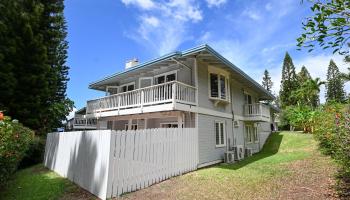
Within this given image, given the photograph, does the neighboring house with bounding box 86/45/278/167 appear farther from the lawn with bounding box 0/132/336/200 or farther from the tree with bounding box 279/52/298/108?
the tree with bounding box 279/52/298/108

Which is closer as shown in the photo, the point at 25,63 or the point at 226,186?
the point at 226,186

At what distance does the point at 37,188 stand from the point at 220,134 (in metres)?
10.4

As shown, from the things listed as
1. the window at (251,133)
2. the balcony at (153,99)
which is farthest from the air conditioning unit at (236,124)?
the balcony at (153,99)

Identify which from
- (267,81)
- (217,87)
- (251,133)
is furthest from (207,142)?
(267,81)

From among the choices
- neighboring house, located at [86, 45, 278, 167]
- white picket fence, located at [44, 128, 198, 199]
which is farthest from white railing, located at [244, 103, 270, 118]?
white picket fence, located at [44, 128, 198, 199]

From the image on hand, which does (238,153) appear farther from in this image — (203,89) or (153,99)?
(153,99)

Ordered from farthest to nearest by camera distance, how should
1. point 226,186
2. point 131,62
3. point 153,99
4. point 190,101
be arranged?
point 131,62 → point 153,99 → point 190,101 → point 226,186

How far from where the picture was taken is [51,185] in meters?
9.43

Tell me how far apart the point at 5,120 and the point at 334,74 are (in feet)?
233

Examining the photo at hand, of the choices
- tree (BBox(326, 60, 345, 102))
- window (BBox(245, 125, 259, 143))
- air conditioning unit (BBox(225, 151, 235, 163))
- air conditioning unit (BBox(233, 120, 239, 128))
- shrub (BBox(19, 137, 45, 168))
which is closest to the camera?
air conditioning unit (BBox(225, 151, 235, 163))

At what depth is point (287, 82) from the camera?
170 ft

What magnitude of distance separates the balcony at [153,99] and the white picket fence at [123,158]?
1.74m

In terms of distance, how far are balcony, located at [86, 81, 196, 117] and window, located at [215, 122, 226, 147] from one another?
3029mm

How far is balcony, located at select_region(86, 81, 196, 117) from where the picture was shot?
12.2m
